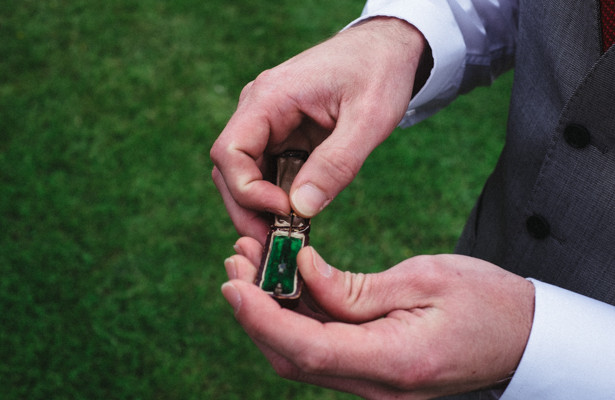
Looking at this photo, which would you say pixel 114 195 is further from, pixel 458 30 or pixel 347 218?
pixel 458 30

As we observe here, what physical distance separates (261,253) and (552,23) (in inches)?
42.6

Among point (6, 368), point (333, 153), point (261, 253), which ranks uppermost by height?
point (333, 153)

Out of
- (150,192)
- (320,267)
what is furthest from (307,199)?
(150,192)

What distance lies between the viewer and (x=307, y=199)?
1569mm

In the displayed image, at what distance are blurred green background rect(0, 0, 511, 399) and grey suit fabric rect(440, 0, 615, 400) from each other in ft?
6.69

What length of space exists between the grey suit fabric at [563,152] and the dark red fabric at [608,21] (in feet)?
0.05

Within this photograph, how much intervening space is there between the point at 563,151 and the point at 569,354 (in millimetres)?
580

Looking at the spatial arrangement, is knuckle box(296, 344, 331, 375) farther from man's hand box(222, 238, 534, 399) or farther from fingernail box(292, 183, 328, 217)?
fingernail box(292, 183, 328, 217)

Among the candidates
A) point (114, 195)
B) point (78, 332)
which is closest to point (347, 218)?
point (114, 195)

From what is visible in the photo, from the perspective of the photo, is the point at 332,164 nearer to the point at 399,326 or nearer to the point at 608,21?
the point at 399,326

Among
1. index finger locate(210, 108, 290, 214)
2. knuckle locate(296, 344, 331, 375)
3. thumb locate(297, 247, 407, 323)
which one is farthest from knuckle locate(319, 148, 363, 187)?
knuckle locate(296, 344, 331, 375)

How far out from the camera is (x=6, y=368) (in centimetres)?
312

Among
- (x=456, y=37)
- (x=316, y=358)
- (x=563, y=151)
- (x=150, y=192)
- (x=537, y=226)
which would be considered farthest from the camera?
(x=150, y=192)

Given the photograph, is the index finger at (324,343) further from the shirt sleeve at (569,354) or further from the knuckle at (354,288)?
the shirt sleeve at (569,354)
